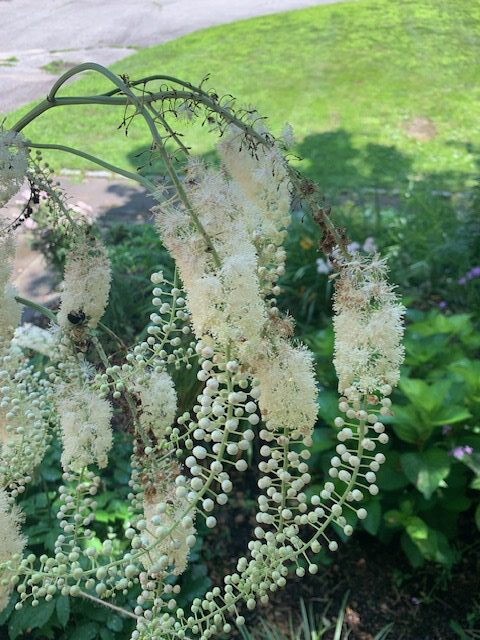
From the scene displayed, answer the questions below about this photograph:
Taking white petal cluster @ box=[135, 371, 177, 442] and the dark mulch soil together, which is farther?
the dark mulch soil

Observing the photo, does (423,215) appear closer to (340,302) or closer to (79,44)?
(340,302)

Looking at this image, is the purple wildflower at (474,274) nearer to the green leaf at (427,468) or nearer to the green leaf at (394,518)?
the green leaf at (427,468)

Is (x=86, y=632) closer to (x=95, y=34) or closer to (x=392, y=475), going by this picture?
(x=392, y=475)

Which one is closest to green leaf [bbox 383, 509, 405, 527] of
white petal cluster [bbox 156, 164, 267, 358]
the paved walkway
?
white petal cluster [bbox 156, 164, 267, 358]

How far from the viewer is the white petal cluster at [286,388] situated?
0.72m

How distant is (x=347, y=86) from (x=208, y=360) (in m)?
6.54

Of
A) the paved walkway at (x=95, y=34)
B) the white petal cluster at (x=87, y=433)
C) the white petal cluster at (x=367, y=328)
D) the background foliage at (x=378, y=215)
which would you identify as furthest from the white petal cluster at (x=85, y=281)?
the paved walkway at (x=95, y=34)

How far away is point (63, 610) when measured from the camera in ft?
5.38

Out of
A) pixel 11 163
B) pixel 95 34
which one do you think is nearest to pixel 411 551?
pixel 11 163

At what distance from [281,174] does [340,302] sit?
0.18 metres

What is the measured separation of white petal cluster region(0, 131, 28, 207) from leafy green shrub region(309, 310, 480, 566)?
139 cm

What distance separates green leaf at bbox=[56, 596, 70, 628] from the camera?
5.31ft

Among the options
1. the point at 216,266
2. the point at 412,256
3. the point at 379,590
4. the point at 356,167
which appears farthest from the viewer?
the point at 356,167

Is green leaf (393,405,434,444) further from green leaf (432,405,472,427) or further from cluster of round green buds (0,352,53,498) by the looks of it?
cluster of round green buds (0,352,53,498)
